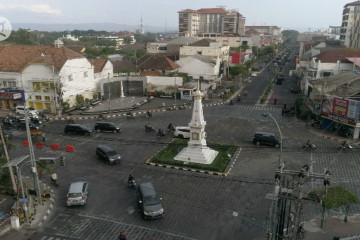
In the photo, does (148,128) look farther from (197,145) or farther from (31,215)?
(31,215)

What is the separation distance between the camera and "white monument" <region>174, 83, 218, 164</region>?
29.9 metres

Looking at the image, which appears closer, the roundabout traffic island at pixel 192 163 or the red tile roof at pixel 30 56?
the roundabout traffic island at pixel 192 163

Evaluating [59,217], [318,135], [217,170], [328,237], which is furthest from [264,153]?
[59,217]

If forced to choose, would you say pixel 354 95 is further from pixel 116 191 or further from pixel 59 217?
pixel 59 217

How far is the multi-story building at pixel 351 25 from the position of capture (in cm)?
11006

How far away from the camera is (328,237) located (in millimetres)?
19016

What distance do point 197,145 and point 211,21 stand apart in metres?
174

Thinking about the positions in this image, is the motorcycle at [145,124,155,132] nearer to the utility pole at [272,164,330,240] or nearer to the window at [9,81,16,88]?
the utility pole at [272,164,330,240]

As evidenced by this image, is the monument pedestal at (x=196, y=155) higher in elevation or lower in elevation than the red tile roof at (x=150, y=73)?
lower

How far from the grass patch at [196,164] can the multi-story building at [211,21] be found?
480 ft

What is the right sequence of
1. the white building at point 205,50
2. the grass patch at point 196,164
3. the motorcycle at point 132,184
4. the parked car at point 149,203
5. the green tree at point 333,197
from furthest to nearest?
the white building at point 205,50
the grass patch at point 196,164
the motorcycle at point 132,184
the parked car at point 149,203
the green tree at point 333,197

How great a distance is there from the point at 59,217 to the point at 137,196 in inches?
216

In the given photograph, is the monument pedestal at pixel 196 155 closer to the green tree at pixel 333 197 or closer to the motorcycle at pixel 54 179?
the motorcycle at pixel 54 179

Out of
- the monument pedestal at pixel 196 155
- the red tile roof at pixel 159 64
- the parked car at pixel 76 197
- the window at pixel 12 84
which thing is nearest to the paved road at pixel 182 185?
the parked car at pixel 76 197
